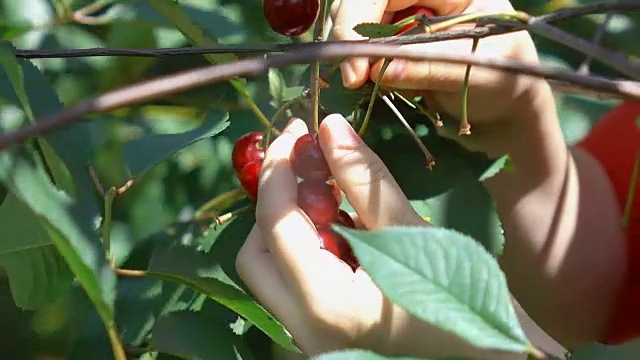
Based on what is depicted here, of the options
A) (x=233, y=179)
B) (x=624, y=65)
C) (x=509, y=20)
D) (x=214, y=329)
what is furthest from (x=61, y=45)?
(x=624, y=65)

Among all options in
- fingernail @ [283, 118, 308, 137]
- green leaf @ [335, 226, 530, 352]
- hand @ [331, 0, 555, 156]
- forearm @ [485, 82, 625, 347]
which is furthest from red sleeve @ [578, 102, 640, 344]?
green leaf @ [335, 226, 530, 352]

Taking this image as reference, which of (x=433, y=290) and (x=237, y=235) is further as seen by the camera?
(x=237, y=235)

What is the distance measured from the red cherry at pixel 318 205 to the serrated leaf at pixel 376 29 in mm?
143

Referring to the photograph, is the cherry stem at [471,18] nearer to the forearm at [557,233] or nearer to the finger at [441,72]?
the finger at [441,72]

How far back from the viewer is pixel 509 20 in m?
0.44

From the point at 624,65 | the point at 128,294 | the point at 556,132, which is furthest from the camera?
the point at 556,132

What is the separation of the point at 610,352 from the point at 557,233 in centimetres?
76

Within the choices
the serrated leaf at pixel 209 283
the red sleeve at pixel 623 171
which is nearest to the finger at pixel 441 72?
the serrated leaf at pixel 209 283

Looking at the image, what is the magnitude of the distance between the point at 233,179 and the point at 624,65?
0.64 meters

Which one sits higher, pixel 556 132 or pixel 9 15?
pixel 9 15

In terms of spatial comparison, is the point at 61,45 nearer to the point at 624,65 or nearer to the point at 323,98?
the point at 323,98

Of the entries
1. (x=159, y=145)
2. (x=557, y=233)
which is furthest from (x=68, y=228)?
(x=557, y=233)

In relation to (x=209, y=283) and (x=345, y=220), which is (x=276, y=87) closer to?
(x=345, y=220)

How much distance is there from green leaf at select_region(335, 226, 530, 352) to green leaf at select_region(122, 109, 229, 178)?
271mm
